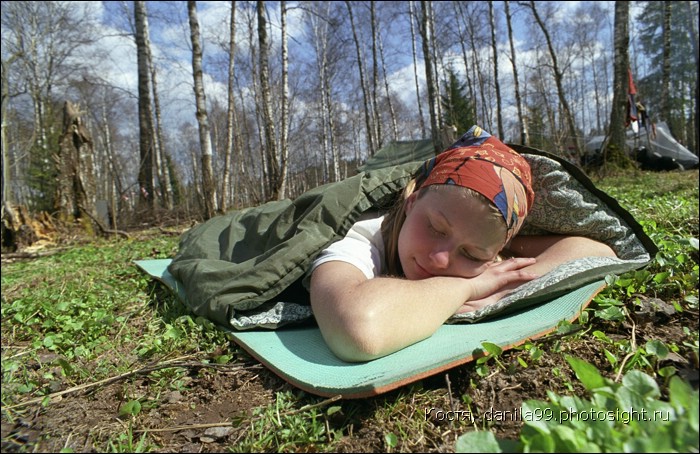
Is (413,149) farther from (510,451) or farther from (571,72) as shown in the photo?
(571,72)

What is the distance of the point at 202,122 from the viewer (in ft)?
25.9

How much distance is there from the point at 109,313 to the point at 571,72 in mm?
35083

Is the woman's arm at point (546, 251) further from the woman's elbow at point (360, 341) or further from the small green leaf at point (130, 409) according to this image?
the small green leaf at point (130, 409)

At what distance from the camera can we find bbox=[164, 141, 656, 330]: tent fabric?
1638mm

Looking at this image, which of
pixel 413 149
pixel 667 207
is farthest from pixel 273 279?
pixel 413 149

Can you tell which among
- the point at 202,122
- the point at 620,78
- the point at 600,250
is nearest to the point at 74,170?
the point at 202,122

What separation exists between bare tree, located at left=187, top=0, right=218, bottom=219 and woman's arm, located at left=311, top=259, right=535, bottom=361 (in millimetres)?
6537

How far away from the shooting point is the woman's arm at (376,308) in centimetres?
115

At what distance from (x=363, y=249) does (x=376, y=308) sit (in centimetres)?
52

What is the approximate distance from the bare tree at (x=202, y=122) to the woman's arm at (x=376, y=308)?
654 cm

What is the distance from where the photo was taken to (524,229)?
2.18 metres

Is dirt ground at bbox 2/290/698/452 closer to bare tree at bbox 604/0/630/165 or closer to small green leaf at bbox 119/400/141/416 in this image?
small green leaf at bbox 119/400/141/416

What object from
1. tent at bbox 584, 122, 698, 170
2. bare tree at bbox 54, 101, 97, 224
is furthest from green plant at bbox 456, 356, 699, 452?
tent at bbox 584, 122, 698, 170

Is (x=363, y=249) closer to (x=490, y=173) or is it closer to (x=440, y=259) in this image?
(x=440, y=259)
